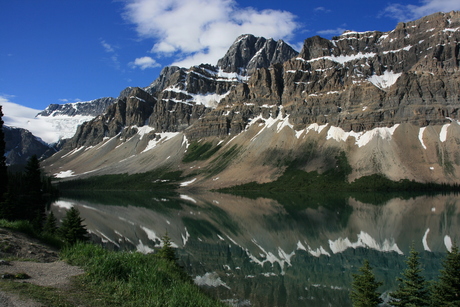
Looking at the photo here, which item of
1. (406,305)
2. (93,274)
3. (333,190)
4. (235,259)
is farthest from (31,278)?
(333,190)

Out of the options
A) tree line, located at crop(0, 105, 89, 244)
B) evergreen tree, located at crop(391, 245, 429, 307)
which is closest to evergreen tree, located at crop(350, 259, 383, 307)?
evergreen tree, located at crop(391, 245, 429, 307)

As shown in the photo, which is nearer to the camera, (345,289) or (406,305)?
(406,305)

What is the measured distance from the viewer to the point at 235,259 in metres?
45.6

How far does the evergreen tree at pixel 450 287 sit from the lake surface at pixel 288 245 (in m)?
10.0

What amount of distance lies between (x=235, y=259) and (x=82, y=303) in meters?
36.7

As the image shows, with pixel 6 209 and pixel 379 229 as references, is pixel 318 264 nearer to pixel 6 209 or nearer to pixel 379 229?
pixel 379 229

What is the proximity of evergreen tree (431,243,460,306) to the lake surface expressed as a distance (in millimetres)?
10027

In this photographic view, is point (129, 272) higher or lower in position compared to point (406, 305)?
higher

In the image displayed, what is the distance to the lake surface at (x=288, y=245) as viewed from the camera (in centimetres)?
3388

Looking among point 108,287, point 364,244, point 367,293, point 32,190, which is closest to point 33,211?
point 32,190

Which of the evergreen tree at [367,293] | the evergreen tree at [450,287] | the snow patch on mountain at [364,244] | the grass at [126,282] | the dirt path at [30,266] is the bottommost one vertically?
the snow patch on mountain at [364,244]

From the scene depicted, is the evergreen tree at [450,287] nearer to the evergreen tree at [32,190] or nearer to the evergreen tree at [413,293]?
the evergreen tree at [413,293]

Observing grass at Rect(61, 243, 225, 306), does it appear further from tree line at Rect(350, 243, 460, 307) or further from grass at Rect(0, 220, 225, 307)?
tree line at Rect(350, 243, 460, 307)

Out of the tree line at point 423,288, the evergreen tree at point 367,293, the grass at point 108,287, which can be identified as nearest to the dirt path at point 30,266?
the grass at point 108,287
